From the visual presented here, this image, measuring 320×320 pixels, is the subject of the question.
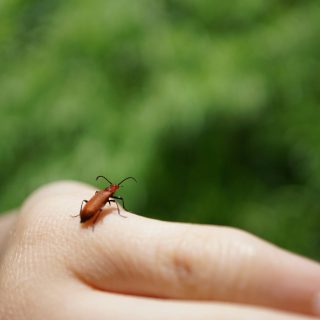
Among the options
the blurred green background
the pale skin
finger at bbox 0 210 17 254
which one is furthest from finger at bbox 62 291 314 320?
the blurred green background

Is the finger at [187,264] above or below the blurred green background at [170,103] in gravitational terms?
below

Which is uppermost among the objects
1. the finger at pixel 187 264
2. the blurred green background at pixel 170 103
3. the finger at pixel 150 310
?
the blurred green background at pixel 170 103

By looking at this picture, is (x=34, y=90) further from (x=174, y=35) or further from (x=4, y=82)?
(x=174, y=35)

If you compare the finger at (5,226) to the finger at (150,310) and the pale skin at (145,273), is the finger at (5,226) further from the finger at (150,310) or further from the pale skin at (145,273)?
the finger at (150,310)

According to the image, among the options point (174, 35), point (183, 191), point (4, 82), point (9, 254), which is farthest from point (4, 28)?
point (9, 254)

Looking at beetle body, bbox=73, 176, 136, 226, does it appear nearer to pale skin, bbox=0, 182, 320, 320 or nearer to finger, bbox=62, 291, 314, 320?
Result: pale skin, bbox=0, 182, 320, 320

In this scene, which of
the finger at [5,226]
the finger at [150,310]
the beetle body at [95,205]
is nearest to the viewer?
the finger at [150,310]

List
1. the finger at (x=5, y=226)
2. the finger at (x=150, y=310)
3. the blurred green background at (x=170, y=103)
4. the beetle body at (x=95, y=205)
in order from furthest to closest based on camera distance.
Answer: the blurred green background at (x=170, y=103) → the finger at (x=5, y=226) → the beetle body at (x=95, y=205) → the finger at (x=150, y=310)

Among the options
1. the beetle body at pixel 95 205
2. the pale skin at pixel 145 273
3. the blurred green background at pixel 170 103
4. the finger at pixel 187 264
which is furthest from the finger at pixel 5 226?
the blurred green background at pixel 170 103
